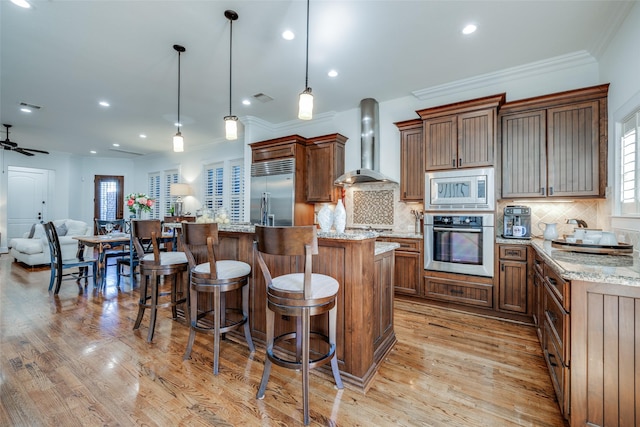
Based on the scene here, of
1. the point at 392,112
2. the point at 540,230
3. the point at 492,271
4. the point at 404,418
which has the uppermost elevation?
the point at 392,112

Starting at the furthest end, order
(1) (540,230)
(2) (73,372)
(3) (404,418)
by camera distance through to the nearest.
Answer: (1) (540,230) → (2) (73,372) → (3) (404,418)

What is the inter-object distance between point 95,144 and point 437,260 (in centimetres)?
860

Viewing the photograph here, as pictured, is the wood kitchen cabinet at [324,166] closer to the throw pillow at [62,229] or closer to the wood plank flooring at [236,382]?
the wood plank flooring at [236,382]

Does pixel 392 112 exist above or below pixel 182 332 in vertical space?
above

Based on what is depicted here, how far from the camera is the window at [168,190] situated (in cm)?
794

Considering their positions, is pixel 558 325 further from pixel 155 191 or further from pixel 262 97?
pixel 155 191

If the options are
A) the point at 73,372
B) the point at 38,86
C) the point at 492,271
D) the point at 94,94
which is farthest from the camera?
the point at 94,94

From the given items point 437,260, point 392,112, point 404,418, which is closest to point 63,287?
→ point 404,418

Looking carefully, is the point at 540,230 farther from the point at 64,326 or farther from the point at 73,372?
the point at 64,326

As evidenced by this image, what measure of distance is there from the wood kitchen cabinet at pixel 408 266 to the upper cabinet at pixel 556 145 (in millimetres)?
1204

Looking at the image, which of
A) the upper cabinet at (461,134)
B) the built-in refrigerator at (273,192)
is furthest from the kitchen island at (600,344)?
the built-in refrigerator at (273,192)

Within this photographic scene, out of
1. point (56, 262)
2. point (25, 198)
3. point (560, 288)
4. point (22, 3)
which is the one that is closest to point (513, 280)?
point (560, 288)

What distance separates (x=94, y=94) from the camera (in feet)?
13.8

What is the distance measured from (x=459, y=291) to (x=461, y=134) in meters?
1.88
